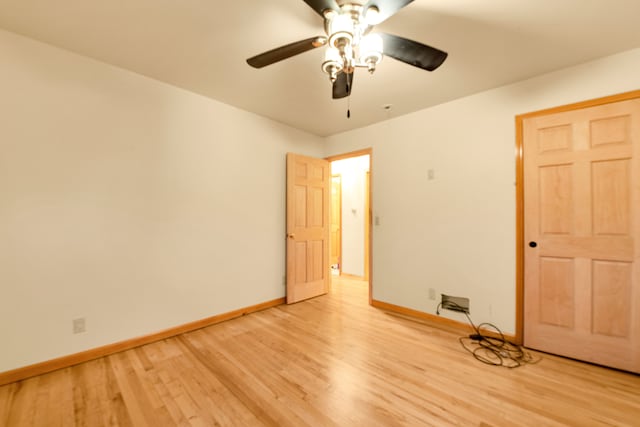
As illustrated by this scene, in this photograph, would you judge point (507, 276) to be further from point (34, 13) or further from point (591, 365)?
point (34, 13)

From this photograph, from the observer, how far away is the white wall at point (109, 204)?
191cm

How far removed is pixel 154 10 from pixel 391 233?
3.10 metres

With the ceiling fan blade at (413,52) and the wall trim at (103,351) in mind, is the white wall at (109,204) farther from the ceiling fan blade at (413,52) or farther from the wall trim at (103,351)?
the ceiling fan blade at (413,52)

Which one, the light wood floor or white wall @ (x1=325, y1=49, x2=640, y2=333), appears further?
white wall @ (x1=325, y1=49, x2=640, y2=333)

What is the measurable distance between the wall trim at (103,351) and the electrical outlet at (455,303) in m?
2.38

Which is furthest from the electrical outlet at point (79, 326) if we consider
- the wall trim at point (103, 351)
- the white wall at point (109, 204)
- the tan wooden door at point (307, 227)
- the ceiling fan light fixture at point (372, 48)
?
the ceiling fan light fixture at point (372, 48)

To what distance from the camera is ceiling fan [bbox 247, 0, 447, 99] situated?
4.24ft

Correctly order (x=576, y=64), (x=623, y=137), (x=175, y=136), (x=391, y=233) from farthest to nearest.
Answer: (x=391, y=233)
(x=175, y=136)
(x=576, y=64)
(x=623, y=137)

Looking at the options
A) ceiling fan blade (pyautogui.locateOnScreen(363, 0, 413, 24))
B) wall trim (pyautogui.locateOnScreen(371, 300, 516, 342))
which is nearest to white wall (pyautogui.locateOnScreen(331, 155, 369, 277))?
wall trim (pyautogui.locateOnScreen(371, 300, 516, 342))

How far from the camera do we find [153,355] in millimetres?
2250

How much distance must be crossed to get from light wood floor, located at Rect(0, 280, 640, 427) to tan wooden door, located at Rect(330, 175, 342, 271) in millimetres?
3118

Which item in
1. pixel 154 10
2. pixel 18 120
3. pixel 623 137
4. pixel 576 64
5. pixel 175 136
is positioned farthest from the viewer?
pixel 175 136

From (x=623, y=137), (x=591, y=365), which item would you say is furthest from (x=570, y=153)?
(x=591, y=365)

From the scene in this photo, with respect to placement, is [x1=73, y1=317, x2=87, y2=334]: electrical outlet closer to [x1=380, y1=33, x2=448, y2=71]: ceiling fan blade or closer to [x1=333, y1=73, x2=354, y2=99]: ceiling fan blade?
[x1=333, y1=73, x2=354, y2=99]: ceiling fan blade
